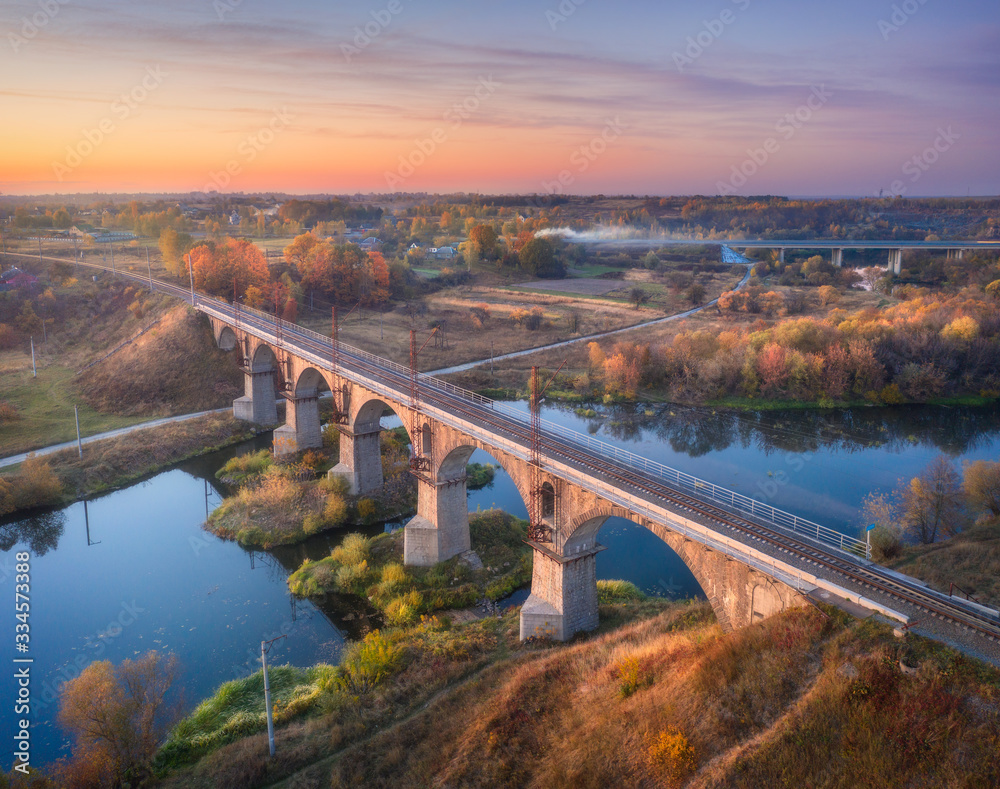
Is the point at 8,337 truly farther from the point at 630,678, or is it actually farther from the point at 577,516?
the point at 630,678

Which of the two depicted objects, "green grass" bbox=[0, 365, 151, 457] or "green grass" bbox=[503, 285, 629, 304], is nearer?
"green grass" bbox=[0, 365, 151, 457]

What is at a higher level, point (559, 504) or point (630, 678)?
point (559, 504)

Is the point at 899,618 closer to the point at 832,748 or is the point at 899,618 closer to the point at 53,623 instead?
the point at 832,748

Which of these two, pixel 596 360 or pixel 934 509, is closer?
pixel 934 509

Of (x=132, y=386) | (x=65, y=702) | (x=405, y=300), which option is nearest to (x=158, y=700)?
(x=65, y=702)

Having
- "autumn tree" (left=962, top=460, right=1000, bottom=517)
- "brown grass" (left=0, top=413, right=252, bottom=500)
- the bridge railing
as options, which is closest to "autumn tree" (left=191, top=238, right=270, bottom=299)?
the bridge railing

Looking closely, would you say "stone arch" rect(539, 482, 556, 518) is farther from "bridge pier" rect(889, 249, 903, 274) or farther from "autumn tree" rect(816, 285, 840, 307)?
"bridge pier" rect(889, 249, 903, 274)

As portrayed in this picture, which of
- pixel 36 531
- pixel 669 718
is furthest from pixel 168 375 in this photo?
pixel 669 718
